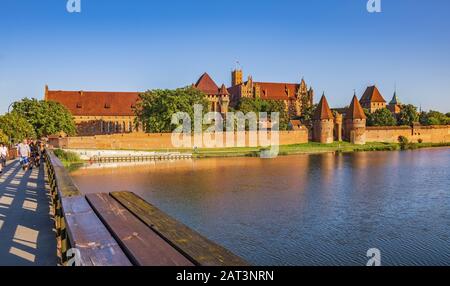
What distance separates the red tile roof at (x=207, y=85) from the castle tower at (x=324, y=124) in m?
17.5

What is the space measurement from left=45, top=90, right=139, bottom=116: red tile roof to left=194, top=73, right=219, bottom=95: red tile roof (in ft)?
33.5

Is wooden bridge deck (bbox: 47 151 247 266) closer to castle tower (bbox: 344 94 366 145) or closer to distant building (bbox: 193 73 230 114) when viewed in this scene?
castle tower (bbox: 344 94 366 145)

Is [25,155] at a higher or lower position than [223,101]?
lower

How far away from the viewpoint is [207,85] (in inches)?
2672

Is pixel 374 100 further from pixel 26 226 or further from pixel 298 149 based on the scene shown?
pixel 26 226

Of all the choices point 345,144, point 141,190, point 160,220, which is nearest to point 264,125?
point 345,144

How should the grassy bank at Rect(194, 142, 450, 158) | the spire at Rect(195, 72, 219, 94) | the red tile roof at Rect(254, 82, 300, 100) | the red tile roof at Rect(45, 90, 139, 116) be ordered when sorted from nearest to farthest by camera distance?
the grassy bank at Rect(194, 142, 450, 158) < the red tile roof at Rect(45, 90, 139, 116) < the spire at Rect(195, 72, 219, 94) < the red tile roof at Rect(254, 82, 300, 100)

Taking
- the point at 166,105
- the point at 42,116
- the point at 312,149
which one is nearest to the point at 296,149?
the point at 312,149

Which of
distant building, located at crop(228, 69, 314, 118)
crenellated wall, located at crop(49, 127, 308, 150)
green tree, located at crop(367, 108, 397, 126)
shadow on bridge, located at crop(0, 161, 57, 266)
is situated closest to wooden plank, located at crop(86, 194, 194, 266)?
shadow on bridge, located at crop(0, 161, 57, 266)

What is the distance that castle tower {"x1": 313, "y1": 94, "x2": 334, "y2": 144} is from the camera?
182ft

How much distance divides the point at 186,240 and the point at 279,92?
80434 mm

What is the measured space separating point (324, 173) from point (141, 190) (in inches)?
484

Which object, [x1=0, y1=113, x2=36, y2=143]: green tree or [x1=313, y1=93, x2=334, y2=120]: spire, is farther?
[x1=313, y1=93, x2=334, y2=120]: spire

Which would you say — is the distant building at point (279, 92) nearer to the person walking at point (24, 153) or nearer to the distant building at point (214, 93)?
the distant building at point (214, 93)
